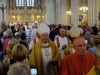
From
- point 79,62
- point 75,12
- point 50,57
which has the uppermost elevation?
point 75,12

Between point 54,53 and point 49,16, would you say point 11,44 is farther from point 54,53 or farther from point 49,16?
point 49,16

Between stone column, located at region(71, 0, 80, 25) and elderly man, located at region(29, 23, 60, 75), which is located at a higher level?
stone column, located at region(71, 0, 80, 25)

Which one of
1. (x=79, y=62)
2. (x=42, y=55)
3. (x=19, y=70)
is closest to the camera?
(x=19, y=70)

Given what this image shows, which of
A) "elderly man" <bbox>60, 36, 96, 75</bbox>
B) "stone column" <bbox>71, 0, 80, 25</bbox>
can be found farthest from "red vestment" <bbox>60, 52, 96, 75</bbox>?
"stone column" <bbox>71, 0, 80, 25</bbox>

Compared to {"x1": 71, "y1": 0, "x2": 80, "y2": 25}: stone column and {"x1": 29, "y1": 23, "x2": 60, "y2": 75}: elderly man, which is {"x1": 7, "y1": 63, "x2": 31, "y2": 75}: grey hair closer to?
{"x1": 29, "y1": 23, "x2": 60, "y2": 75}: elderly man

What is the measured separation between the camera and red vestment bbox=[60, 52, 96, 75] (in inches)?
187

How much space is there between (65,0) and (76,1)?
7.37 metres

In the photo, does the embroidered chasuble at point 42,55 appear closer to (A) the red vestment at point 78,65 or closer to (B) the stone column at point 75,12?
(A) the red vestment at point 78,65

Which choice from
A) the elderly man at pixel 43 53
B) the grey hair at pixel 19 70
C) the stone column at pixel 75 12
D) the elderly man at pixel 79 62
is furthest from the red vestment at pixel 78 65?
the stone column at pixel 75 12

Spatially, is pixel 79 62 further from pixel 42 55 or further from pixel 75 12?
A: pixel 75 12

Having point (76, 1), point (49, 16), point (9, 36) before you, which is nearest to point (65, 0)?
point (76, 1)

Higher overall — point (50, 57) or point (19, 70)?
point (19, 70)

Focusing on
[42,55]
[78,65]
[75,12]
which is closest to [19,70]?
[78,65]

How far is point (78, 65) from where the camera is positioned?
4758 millimetres
